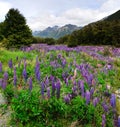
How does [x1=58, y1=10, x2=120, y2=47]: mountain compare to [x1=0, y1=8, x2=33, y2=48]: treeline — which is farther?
[x1=58, y1=10, x2=120, y2=47]: mountain

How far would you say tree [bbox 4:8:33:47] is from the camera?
802 inches

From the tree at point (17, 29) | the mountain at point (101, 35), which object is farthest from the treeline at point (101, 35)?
the tree at point (17, 29)

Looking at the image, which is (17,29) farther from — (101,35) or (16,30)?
(101,35)

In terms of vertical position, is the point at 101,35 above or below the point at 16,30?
below

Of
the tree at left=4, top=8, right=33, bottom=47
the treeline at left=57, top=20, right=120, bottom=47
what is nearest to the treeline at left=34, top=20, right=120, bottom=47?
the treeline at left=57, top=20, right=120, bottom=47

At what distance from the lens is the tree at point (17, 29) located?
802 inches

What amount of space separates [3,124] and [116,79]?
5.34 meters

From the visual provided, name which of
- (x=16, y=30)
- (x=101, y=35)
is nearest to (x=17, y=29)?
(x=16, y=30)

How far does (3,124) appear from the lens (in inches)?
220

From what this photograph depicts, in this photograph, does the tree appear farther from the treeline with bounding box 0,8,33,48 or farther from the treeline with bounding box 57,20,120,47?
the treeline with bounding box 57,20,120,47

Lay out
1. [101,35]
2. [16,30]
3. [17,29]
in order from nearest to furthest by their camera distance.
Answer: [16,30]
[17,29]
[101,35]

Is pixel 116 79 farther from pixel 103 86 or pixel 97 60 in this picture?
pixel 97 60

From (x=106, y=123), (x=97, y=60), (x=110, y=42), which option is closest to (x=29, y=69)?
(x=106, y=123)

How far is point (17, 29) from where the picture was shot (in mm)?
20922
